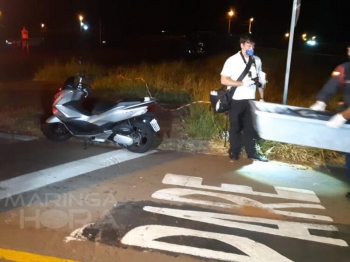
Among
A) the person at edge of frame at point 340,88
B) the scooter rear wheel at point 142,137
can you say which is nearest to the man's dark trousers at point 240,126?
the person at edge of frame at point 340,88

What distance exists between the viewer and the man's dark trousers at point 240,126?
22.2 ft

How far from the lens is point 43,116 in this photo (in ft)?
30.0

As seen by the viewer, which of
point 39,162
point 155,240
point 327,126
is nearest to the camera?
point 155,240

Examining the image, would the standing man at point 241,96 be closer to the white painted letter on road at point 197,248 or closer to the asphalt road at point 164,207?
the asphalt road at point 164,207

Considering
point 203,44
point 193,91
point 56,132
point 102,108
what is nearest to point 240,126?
point 102,108

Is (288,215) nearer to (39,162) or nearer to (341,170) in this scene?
(341,170)

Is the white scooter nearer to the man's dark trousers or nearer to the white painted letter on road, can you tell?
the man's dark trousers

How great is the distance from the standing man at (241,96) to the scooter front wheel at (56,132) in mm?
2899

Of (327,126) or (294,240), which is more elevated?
(327,126)

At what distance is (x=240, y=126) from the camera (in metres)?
6.90

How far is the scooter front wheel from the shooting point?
7604 mm

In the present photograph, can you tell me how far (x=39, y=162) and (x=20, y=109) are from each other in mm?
3480

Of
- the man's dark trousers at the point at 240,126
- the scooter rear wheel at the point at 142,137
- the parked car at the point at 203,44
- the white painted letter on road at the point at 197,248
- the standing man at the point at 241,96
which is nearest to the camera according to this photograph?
the white painted letter on road at the point at 197,248

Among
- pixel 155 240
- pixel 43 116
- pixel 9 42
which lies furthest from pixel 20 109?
pixel 9 42
